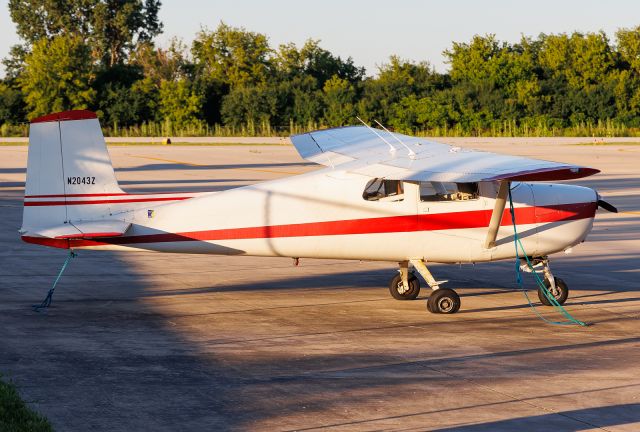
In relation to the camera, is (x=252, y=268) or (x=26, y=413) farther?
(x=252, y=268)

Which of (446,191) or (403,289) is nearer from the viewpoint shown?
(446,191)

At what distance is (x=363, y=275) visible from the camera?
17.1 m

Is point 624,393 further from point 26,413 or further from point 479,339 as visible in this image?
point 26,413

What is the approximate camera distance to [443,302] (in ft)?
44.9

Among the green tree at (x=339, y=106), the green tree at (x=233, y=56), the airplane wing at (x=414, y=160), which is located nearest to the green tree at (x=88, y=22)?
the green tree at (x=233, y=56)

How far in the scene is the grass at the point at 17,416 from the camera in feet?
26.6

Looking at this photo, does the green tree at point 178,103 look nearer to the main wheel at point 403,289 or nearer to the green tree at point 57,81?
the green tree at point 57,81

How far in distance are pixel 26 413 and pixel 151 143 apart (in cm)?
5668

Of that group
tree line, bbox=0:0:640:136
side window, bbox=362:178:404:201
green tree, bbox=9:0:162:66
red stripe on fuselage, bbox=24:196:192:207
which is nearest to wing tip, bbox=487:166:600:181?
side window, bbox=362:178:404:201

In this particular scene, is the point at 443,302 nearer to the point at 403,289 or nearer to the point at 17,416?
the point at 403,289

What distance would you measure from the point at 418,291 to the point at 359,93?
202 ft

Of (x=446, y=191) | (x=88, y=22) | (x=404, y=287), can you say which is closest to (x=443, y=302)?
(x=404, y=287)

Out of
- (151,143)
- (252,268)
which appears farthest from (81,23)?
(252,268)

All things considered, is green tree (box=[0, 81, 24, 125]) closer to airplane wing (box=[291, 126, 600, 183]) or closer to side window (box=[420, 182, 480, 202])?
airplane wing (box=[291, 126, 600, 183])
